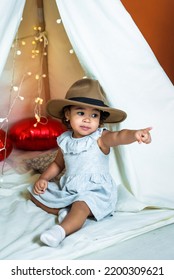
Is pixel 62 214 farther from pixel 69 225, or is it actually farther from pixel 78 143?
pixel 78 143

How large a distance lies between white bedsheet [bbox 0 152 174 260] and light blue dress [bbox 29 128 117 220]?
2.2 inches

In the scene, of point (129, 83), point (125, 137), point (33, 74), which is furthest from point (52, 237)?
point (33, 74)

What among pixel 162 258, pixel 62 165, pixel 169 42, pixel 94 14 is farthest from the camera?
pixel 169 42

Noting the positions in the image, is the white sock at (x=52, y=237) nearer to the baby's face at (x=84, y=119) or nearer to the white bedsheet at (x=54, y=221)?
the white bedsheet at (x=54, y=221)

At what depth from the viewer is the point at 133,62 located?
1.44 meters

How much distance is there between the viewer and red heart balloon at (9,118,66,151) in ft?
6.80

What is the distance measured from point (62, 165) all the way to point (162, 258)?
583 mm

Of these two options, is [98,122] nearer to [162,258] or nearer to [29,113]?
[162,258]

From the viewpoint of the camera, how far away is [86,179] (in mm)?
1369

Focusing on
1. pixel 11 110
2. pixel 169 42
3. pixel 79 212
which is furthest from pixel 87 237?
pixel 169 42

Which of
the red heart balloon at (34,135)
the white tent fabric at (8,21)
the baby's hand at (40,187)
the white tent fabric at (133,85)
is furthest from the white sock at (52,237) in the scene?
the red heart balloon at (34,135)

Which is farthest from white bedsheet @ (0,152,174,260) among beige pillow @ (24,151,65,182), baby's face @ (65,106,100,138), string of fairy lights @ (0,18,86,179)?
string of fairy lights @ (0,18,86,179)

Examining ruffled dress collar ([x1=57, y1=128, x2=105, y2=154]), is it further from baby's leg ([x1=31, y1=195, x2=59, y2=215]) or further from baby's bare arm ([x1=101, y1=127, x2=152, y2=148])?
baby's leg ([x1=31, y1=195, x2=59, y2=215])

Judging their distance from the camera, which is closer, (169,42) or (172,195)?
(172,195)
